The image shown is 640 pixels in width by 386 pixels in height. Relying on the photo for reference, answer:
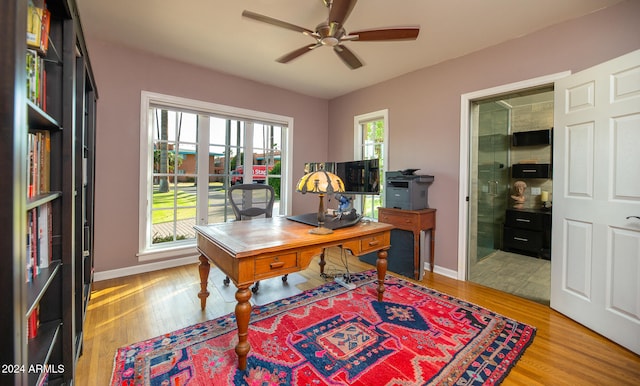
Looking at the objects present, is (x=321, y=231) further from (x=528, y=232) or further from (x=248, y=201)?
(x=528, y=232)

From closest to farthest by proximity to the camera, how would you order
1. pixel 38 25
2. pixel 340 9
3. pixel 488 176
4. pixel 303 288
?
pixel 38 25
pixel 340 9
pixel 303 288
pixel 488 176

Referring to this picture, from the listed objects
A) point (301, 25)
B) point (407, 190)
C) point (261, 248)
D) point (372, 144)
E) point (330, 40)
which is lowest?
point (261, 248)

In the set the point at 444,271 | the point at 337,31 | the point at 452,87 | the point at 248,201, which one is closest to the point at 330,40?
the point at 337,31

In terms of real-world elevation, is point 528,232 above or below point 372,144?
below

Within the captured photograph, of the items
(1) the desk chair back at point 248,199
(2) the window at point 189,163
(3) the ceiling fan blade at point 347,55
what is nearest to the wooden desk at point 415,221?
(1) the desk chair back at point 248,199

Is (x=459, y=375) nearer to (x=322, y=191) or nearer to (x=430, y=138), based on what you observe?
(x=322, y=191)

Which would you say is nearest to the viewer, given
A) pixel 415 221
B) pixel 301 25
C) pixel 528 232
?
pixel 301 25

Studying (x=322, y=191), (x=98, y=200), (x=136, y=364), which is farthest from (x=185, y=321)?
(x=98, y=200)

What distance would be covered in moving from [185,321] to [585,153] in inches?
137

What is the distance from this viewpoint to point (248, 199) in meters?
2.86

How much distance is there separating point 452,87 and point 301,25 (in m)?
1.90

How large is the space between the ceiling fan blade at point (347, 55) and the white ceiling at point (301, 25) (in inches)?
13.9

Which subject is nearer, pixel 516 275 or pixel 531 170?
pixel 516 275

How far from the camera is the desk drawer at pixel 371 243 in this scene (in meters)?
2.07
